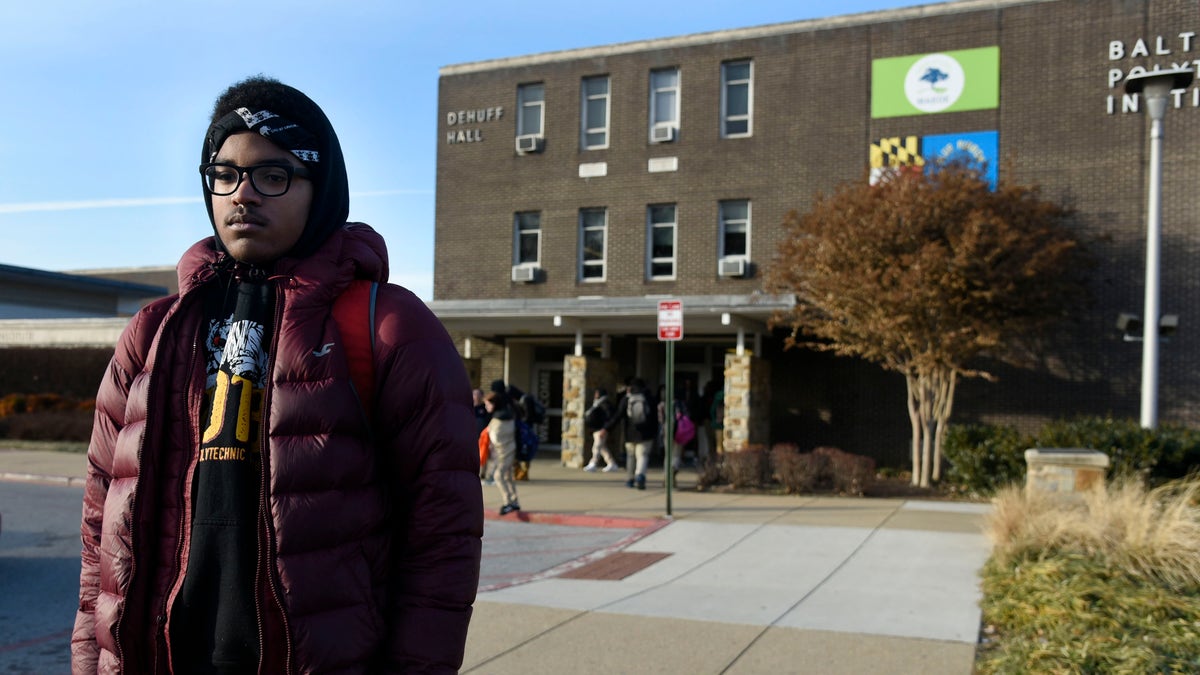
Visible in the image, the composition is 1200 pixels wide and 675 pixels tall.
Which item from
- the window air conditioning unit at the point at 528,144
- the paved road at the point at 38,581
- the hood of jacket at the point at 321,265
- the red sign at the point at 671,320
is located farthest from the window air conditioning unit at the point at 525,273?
the hood of jacket at the point at 321,265

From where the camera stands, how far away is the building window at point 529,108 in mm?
23938

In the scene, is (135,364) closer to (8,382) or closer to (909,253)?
(909,253)

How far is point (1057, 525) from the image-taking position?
25.9 feet

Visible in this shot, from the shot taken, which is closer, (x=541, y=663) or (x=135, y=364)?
(x=135, y=364)

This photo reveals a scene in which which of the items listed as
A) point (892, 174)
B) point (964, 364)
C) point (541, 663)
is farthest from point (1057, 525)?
point (964, 364)

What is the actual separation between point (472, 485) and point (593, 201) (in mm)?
21080

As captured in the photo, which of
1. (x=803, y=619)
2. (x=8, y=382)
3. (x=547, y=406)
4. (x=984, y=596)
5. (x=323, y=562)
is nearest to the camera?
(x=323, y=562)

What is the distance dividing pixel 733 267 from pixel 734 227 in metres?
1.02

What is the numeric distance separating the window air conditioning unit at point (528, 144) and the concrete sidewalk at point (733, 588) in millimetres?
11489

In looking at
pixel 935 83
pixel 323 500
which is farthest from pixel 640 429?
pixel 323 500

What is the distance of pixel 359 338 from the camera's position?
2311 millimetres

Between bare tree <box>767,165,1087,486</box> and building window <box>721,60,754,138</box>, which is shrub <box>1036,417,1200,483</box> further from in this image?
building window <box>721,60,754,138</box>

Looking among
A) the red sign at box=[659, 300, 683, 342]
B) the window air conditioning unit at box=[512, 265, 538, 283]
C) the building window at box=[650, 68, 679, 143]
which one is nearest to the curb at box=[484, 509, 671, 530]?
the red sign at box=[659, 300, 683, 342]

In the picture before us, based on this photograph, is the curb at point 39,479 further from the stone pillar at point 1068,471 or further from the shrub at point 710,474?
the stone pillar at point 1068,471
